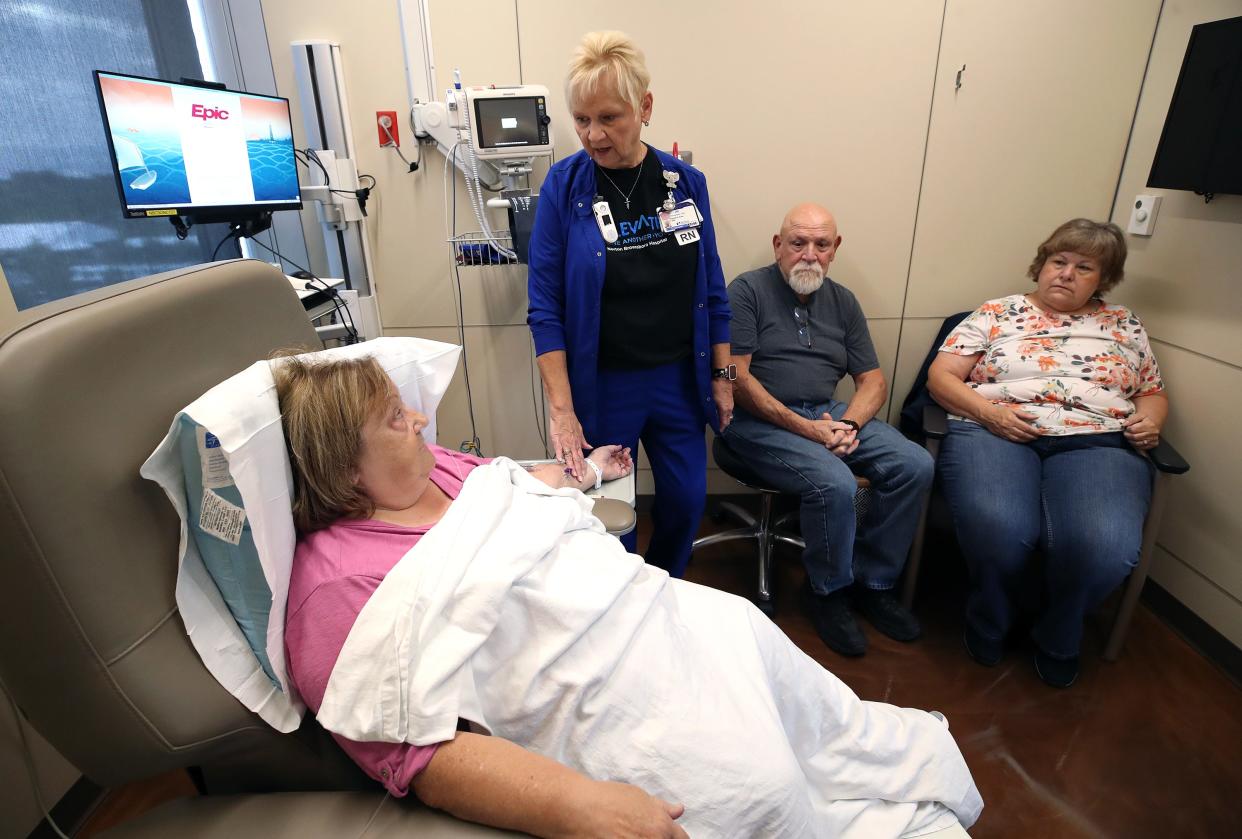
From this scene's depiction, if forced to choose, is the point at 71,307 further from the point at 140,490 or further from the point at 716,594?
the point at 716,594

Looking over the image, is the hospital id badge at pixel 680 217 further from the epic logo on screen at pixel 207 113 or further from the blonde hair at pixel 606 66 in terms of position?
the epic logo on screen at pixel 207 113

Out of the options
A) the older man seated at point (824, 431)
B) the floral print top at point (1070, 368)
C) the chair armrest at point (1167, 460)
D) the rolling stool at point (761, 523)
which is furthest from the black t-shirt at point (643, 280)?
the chair armrest at point (1167, 460)

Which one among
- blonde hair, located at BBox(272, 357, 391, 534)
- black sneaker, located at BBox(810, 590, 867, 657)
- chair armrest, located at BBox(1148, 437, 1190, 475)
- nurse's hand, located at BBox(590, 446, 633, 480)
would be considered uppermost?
blonde hair, located at BBox(272, 357, 391, 534)

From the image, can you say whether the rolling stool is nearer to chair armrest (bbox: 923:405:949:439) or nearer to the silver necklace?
chair armrest (bbox: 923:405:949:439)

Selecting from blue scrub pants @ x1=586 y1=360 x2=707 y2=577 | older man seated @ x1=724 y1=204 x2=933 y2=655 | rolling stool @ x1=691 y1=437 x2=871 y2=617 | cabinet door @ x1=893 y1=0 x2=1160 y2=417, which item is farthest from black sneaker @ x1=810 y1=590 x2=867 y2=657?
cabinet door @ x1=893 y1=0 x2=1160 y2=417

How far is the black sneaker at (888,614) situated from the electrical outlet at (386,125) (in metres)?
2.27

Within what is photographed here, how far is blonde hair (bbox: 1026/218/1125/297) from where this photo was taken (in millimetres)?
2027

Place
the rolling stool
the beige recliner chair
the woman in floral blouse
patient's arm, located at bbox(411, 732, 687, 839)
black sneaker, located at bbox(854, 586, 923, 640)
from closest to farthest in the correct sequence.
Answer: the beige recliner chair → patient's arm, located at bbox(411, 732, 687, 839) → the woman in floral blouse → black sneaker, located at bbox(854, 586, 923, 640) → the rolling stool

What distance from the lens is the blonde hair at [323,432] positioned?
93 centimetres

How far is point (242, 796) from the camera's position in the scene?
0.82 m

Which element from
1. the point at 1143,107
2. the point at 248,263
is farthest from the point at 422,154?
the point at 1143,107

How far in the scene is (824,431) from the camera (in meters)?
2.11

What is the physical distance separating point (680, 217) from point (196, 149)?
51.9 inches

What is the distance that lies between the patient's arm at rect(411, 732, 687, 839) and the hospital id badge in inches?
53.4
